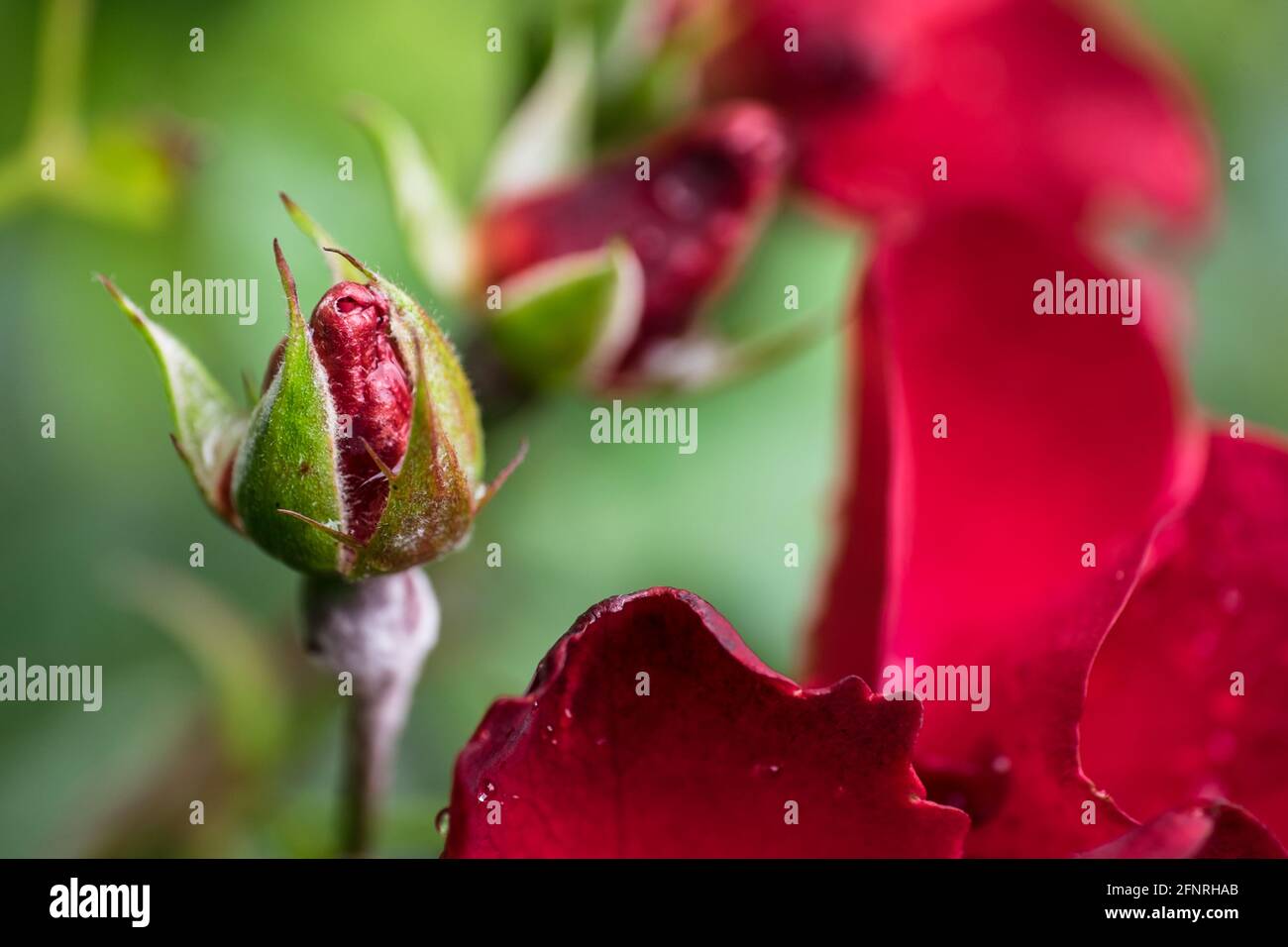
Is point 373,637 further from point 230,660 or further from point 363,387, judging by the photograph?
point 230,660

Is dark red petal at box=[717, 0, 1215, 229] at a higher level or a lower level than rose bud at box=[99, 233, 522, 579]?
higher

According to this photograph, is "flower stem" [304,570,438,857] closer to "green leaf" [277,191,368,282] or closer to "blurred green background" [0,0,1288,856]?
"green leaf" [277,191,368,282]

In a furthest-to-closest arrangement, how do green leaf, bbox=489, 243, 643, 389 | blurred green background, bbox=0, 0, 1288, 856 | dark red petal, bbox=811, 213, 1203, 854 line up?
blurred green background, bbox=0, 0, 1288, 856
green leaf, bbox=489, 243, 643, 389
dark red petal, bbox=811, 213, 1203, 854

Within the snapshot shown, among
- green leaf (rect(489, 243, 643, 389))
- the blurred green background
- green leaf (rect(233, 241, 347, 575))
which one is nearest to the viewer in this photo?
green leaf (rect(233, 241, 347, 575))

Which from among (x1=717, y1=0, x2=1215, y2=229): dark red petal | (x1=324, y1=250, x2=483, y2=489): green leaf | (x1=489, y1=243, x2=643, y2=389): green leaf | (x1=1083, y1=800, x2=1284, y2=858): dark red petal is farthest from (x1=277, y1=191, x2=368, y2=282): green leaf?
(x1=717, y1=0, x2=1215, y2=229): dark red petal

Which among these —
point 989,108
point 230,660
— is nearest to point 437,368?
point 230,660

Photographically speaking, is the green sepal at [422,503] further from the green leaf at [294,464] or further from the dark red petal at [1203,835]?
the dark red petal at [1203,835]
